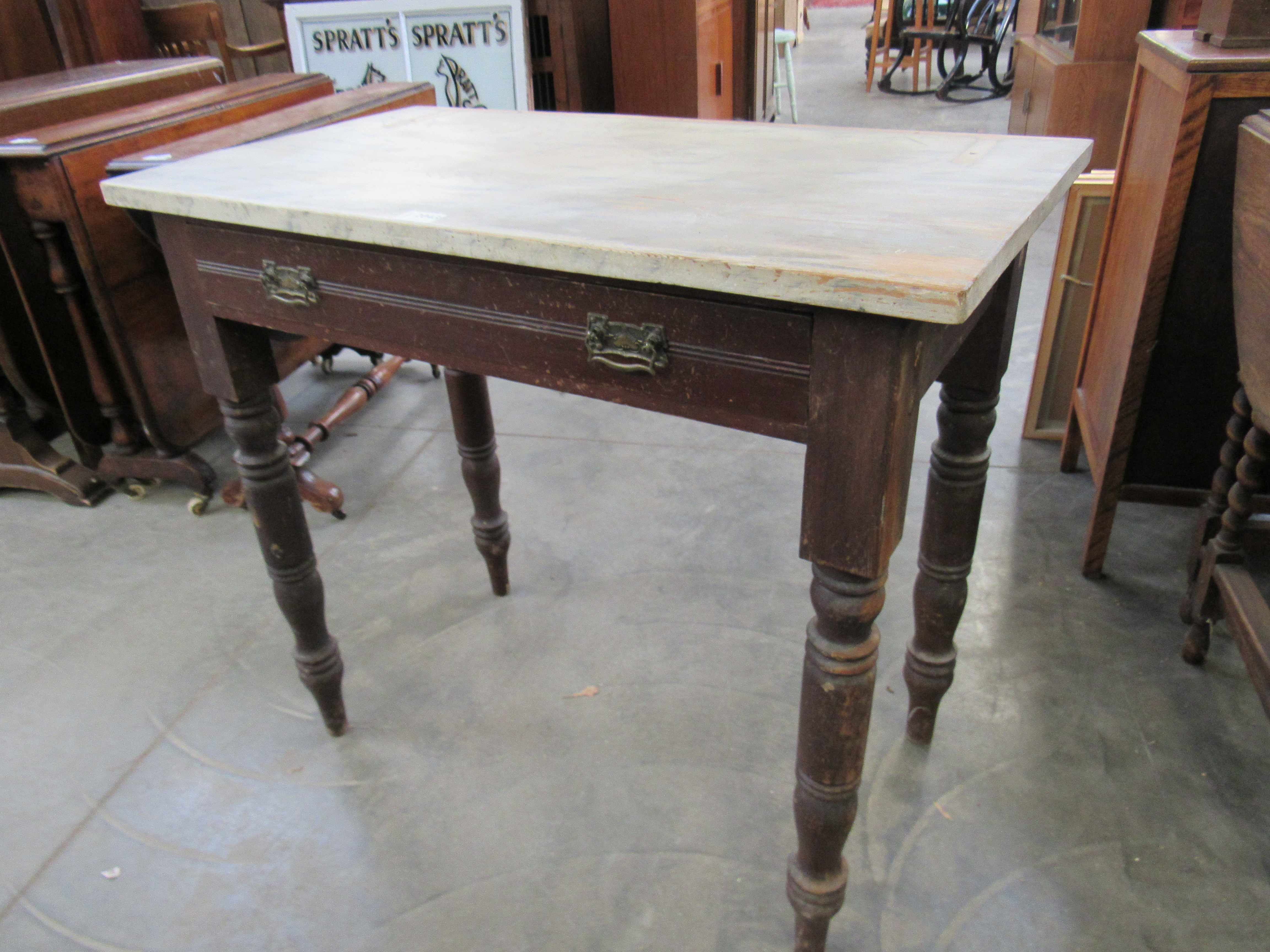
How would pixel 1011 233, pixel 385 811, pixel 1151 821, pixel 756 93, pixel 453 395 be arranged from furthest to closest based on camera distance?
1. pixel 756 93
2. pixel 453 395
3. pixel 385 811
4. pixel 1151 821
5. pixel 1011 233

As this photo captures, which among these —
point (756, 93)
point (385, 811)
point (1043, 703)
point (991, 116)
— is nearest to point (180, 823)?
point (385, 811)

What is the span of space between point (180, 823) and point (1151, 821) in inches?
59.7

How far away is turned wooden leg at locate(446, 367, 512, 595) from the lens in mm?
1721

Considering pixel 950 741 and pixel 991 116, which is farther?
pixel 991 116

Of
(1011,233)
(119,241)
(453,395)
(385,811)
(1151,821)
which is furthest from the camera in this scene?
(119,241)

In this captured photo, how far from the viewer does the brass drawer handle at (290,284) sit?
1131 mm

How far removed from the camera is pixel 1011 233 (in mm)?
837

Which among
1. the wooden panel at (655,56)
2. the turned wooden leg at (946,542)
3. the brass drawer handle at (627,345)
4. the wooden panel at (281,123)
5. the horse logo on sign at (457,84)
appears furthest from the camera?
the wooden panel at (655,56)

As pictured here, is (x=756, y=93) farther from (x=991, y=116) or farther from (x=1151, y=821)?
(x=1151, y=821)

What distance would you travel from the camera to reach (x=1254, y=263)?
1.34 meters

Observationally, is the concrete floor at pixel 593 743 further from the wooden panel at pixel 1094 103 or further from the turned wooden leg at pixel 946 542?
the wooden panel at pixel 1094 103

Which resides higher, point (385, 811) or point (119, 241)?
point (119, 241)

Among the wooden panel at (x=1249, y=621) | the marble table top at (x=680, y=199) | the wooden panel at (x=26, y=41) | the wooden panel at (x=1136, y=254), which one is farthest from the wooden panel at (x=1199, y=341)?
the wooden panel at (x=26, y=41)

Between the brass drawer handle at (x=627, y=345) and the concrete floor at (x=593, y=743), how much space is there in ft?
2.68
